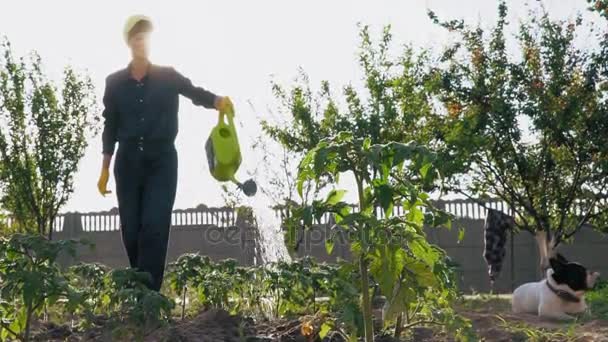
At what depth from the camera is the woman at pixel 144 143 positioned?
518 cm

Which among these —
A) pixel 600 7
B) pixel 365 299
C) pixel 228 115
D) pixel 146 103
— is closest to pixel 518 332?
pixel 365 299

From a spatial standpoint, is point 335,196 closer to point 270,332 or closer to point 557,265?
→ point 270,332

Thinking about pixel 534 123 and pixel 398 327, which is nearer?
pixel 398 327

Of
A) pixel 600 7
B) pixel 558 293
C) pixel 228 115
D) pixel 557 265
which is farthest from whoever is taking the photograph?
pixel 600 7

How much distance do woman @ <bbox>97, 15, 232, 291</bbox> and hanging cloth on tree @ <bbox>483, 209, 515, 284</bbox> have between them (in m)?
A: 10.9

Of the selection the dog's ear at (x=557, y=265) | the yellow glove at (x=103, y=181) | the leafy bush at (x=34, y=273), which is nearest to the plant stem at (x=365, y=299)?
the leafy bush at (x=34, y=273)

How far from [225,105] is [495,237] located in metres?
11.5

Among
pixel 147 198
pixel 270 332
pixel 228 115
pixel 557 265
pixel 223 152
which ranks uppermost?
pixel 228 115

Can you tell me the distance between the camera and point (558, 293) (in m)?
6.64

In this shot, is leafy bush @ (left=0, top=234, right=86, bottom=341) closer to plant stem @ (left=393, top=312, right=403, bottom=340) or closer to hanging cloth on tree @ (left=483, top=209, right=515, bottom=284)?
plant stem @ (left=393, top=312, right=403, bottom=340)

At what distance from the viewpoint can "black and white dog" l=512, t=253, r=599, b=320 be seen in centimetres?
659

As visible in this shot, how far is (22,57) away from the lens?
17.0 meters

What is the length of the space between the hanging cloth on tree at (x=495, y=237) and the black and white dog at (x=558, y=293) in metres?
8.46

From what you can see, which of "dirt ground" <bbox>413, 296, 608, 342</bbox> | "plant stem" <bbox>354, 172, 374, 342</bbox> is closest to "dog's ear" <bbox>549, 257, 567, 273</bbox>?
"dirt ground" <bbox>413, 296, 608, 342</bbox>
